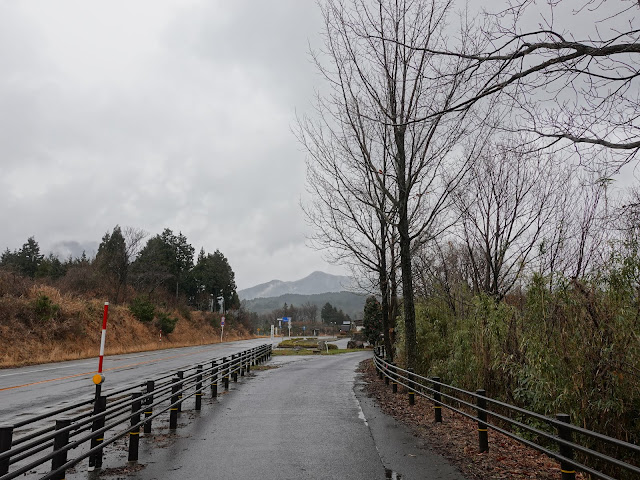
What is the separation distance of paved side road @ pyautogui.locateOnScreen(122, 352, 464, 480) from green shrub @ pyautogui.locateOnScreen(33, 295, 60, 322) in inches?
844

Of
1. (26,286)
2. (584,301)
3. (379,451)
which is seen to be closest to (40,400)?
(379,451)

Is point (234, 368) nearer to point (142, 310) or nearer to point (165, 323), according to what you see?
point (142, 310)

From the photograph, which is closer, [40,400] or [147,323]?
[40,400]

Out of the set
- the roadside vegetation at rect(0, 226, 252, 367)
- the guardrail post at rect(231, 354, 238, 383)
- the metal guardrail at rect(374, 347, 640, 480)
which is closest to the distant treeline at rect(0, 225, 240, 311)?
the roadside vegetation at rect(0, 226, 252, 367)

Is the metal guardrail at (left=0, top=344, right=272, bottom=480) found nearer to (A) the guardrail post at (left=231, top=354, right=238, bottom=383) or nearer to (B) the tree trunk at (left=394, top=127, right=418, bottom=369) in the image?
(A) the guardrail post at (left=231, top=354, right=238, bottom=383)

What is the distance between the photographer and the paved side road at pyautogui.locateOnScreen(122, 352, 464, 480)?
6453 millimetres

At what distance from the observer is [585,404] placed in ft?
23.1

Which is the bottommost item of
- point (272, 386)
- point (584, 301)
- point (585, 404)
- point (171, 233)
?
point (272, 386)

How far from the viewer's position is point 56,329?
2892 cm

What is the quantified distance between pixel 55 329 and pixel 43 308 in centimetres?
160

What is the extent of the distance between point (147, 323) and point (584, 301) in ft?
144

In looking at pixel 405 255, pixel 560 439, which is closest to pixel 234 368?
pixel 405 255

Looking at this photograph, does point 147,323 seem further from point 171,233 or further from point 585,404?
point 585,404

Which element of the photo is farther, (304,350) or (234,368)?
(304,350)
